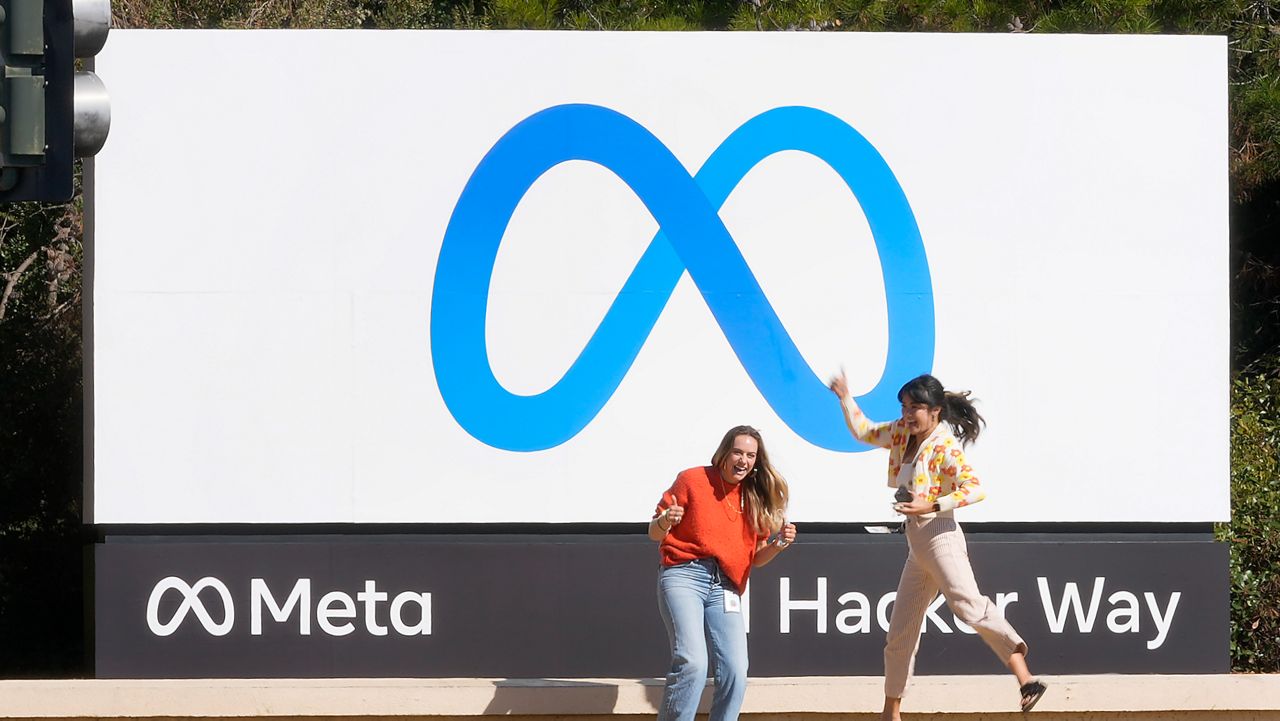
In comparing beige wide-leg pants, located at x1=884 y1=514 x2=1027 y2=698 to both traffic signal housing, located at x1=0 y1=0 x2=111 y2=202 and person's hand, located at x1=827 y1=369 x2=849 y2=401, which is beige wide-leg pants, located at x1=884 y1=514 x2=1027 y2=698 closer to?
person's hand, located at x1=827 y1=369 x2=849 y2=401

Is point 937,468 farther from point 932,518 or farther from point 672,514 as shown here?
point 672,514

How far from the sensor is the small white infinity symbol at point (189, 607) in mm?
8938

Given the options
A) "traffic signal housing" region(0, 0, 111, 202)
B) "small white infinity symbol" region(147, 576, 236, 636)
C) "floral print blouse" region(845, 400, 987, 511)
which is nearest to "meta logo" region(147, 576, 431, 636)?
"small white infinity symbol" region(147, 576, 236, 636)

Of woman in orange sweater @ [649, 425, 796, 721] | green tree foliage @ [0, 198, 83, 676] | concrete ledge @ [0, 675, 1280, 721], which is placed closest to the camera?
woman in orange sweater @ [649, 425, 796, 721]

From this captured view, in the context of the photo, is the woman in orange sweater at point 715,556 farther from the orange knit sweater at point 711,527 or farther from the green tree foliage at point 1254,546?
the green tree foliage at point 1254,546

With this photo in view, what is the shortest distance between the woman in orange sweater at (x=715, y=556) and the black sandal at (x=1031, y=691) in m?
1.40

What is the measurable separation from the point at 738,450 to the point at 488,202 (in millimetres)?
2605

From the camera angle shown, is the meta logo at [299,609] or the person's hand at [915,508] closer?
the person's hand at [915,508]

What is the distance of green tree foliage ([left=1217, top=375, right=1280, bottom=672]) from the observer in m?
10.7

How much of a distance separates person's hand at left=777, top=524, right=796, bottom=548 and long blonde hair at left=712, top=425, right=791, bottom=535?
0.11 m

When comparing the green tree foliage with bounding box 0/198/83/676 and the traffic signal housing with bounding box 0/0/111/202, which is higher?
the traffic signal housing with bounding box 0/0/111/202

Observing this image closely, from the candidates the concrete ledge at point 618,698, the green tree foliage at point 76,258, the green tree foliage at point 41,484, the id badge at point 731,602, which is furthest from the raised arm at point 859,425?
the green tree foliage at point 41,484

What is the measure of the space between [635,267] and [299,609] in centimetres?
279

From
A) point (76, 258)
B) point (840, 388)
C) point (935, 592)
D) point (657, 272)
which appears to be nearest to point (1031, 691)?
point (935, 592)
